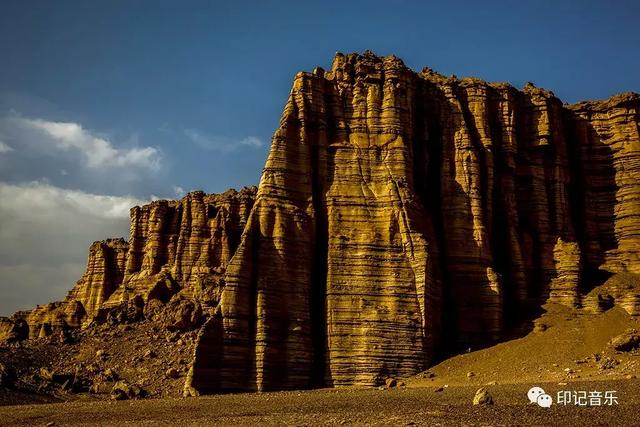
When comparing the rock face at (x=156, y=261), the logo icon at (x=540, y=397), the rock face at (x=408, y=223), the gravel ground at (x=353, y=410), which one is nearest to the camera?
the gravel ground at (x=353, y=410)

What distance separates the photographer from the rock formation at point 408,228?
150 feet

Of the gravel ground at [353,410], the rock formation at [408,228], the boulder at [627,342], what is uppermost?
the rock formation at [408,228]

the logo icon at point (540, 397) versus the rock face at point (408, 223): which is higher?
the rock face at point (408, 223)

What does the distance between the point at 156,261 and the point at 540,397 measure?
6024 cm

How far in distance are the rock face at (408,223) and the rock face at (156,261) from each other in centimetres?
2013

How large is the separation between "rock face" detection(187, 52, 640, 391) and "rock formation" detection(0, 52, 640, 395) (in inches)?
4.2

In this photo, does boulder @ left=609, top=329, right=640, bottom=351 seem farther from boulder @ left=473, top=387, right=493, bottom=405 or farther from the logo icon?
boulder @ left=473, top=387, right=493, bottom=405

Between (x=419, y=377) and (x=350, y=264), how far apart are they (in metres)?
8.37

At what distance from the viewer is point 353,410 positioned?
104 feet

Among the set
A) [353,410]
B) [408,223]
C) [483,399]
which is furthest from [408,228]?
[353,410]

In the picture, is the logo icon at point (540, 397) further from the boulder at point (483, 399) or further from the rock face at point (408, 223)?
the rock face at point (408, 223)

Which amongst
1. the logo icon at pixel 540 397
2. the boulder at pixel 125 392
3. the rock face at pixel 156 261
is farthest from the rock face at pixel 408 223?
the rock face at pixel 156 261

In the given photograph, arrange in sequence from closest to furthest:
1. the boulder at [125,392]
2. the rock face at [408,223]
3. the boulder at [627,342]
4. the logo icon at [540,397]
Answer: the logo icon at [540,397], the boulder at [627,342], the rock face at [408,223], the boulder at [125,392]

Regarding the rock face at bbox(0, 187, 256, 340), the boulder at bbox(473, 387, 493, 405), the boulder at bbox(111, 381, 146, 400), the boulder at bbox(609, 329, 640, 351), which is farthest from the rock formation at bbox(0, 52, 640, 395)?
the boulder at bbox(473, 387, 493, 405)
